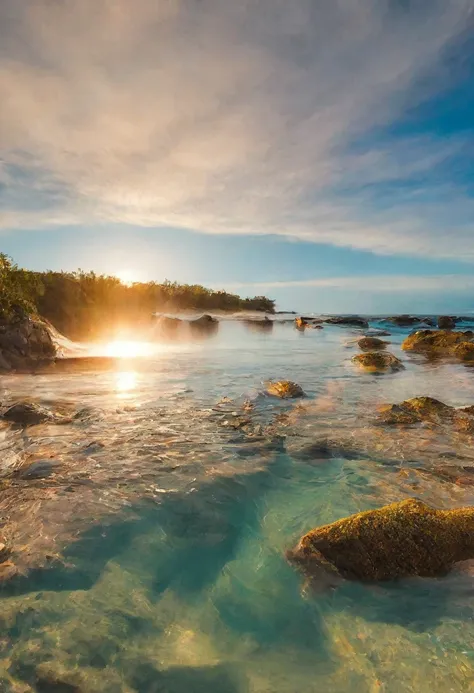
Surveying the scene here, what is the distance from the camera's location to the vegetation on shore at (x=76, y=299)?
23547mm

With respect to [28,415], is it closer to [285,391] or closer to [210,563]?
[210,563]

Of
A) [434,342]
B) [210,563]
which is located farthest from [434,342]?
[210,563]

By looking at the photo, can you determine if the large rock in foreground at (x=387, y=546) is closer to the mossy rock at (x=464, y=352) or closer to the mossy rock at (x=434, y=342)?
the mossy rock at (x=464, y=352)

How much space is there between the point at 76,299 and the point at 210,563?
4595 cm

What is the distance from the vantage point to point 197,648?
162 inches

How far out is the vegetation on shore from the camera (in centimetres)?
2355

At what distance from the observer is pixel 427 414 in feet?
41.2

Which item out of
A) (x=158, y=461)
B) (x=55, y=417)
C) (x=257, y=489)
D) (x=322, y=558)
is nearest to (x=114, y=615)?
(x=322, y=558)

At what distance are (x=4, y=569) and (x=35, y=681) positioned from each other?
181cm

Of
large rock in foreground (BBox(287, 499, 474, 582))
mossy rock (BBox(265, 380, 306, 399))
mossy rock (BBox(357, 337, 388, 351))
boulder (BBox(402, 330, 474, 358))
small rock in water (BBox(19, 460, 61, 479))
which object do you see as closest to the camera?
large rock in foreground (BBox(287, 499, 474, 582))

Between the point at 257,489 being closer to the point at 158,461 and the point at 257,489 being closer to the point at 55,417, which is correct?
the point at 158,461

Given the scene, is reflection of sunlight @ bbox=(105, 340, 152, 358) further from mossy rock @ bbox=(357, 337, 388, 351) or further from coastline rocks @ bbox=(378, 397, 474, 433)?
coastline rocks @ bbox=(378, 397, 474, 433)

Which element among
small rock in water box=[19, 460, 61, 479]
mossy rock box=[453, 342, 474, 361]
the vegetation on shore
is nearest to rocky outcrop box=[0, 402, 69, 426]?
small rock in water box=[19, 460, 61, 479]

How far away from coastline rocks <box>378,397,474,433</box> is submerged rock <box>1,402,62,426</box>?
10.2m
